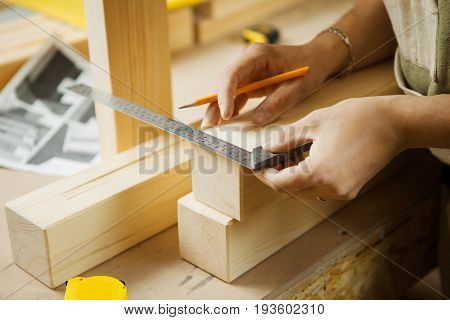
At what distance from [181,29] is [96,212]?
0.73m

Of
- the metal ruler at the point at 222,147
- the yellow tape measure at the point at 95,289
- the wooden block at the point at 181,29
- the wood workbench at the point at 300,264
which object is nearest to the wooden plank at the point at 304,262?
the wood workbench at the point at 300,264

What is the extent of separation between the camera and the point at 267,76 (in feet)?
3.49

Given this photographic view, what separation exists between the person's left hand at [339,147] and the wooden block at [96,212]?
238 millimetres

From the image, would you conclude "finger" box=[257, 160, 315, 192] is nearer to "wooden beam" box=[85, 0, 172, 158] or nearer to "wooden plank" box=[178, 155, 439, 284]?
"wooden plank" box=[178, 155, 439, 284]

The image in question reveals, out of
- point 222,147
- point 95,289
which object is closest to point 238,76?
point 222,147

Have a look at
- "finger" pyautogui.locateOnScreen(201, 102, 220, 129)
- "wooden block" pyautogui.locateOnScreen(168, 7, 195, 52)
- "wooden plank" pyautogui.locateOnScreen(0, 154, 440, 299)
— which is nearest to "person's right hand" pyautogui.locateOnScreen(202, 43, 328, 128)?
"finger" pyautogui.locateOnScreen(201, 102, 220, 129)

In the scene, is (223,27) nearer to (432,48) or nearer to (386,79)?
(386,79)

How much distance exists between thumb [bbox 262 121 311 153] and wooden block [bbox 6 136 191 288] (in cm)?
24

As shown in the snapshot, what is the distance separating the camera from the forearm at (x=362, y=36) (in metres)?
1.12

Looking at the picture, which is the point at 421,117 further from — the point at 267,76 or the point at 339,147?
the point at 267,76

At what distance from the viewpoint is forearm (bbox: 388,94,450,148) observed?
880 mm

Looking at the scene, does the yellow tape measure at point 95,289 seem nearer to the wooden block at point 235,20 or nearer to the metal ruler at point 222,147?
the metal ruler at point 222,147
